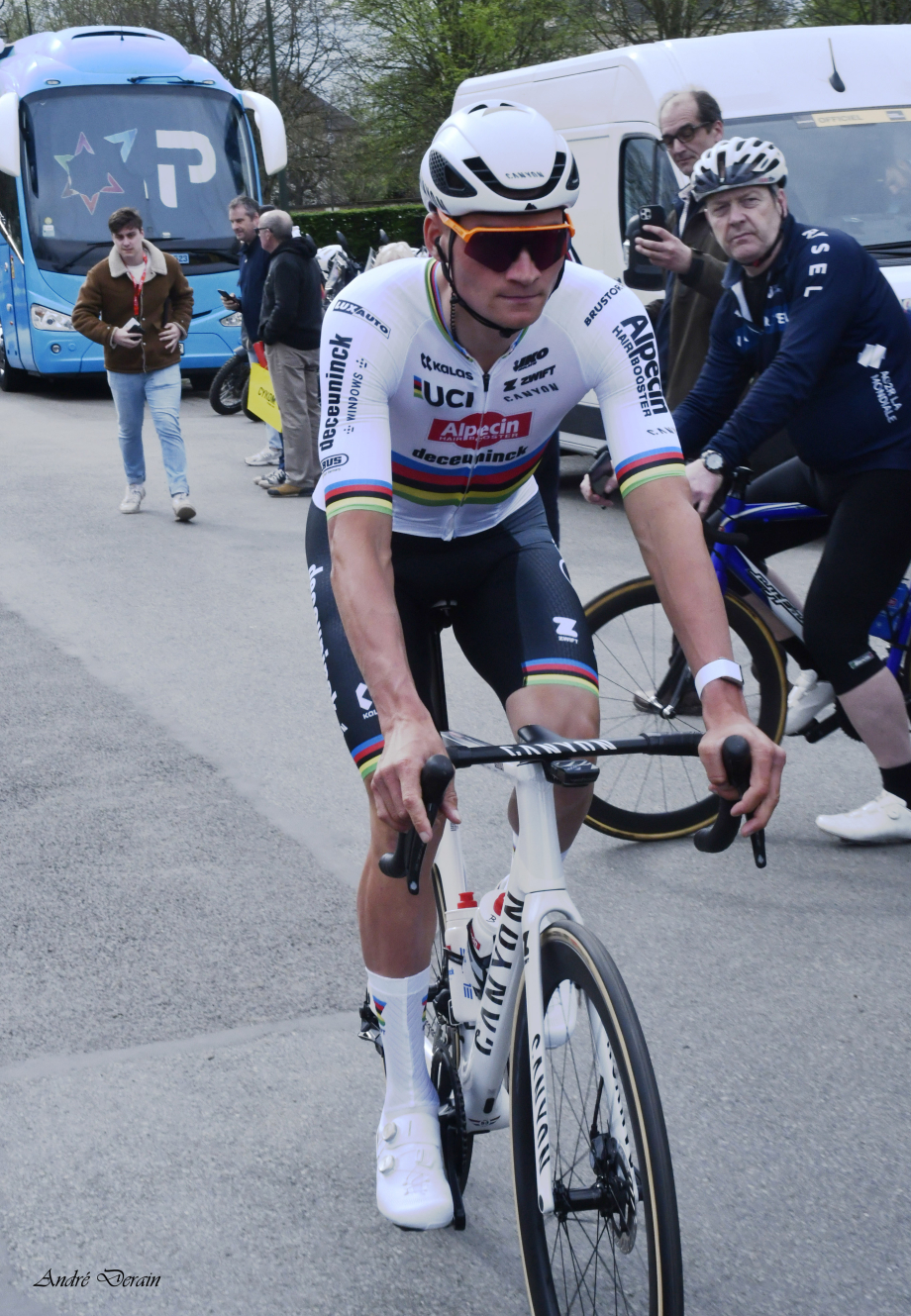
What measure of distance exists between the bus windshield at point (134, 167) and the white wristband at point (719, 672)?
1616 cm

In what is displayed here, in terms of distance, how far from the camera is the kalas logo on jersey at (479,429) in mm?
2834

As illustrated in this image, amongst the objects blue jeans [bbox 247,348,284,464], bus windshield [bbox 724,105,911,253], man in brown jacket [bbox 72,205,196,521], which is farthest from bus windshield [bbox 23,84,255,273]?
bus windshield [bbox 724,105,911,253]

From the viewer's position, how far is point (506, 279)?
2.51 meters

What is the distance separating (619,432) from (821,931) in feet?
6.29

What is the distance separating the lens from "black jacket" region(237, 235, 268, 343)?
1225 cm

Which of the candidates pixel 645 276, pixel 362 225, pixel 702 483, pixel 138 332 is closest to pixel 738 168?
pixel 702 483

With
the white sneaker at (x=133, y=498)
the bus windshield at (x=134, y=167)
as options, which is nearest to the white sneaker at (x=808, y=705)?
the white sneaker at (x=133, y=498)

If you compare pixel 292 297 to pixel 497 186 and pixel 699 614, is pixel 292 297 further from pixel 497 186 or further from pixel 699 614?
pixel 699 614

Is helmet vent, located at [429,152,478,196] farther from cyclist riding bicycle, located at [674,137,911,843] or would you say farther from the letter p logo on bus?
the letter p logo on bus

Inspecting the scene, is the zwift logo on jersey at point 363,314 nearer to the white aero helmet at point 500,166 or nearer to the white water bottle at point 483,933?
the white aero helmet at point 500,166

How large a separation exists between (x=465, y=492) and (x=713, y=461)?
170 cm

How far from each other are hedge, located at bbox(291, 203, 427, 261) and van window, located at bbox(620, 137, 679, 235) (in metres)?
30.0

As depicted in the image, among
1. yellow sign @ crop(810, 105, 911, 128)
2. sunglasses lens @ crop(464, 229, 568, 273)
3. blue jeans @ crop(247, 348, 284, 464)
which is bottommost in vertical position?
blue jeans @ crop(247, 348, 284, 464)

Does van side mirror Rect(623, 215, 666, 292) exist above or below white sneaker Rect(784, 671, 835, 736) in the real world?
above
